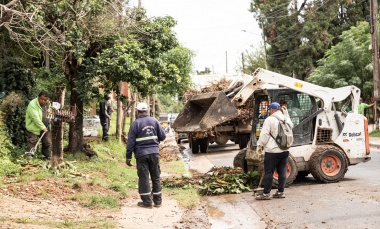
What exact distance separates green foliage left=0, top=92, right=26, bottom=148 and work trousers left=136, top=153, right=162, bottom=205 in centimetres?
483

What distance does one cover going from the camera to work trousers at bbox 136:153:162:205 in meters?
9.44

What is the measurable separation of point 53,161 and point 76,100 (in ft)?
13.2

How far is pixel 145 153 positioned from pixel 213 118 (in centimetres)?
540

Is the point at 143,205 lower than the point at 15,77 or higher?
lower

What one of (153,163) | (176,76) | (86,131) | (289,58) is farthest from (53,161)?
(289,58)

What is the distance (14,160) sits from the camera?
38.7 ft

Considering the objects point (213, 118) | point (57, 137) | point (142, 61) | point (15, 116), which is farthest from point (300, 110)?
point (15, 116)

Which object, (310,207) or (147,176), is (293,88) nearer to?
(310,207)

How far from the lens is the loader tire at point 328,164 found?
11.8 metres

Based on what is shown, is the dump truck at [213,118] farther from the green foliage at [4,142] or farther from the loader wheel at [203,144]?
the green foliage at [4,142]

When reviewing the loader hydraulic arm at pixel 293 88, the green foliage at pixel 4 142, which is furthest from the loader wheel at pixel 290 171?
the green foliage at pixel 4 142

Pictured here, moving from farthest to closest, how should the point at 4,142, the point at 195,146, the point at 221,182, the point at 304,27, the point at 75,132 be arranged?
the point at 304,27 → the point at 195,146 → the point at 75,132 → the point at 4,142 → the point at 221,182

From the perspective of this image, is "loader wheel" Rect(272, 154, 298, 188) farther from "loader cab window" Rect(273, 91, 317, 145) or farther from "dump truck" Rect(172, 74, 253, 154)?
"dump truck" Rect(172, 74, 253, 154)

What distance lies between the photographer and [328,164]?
12.0 meters
